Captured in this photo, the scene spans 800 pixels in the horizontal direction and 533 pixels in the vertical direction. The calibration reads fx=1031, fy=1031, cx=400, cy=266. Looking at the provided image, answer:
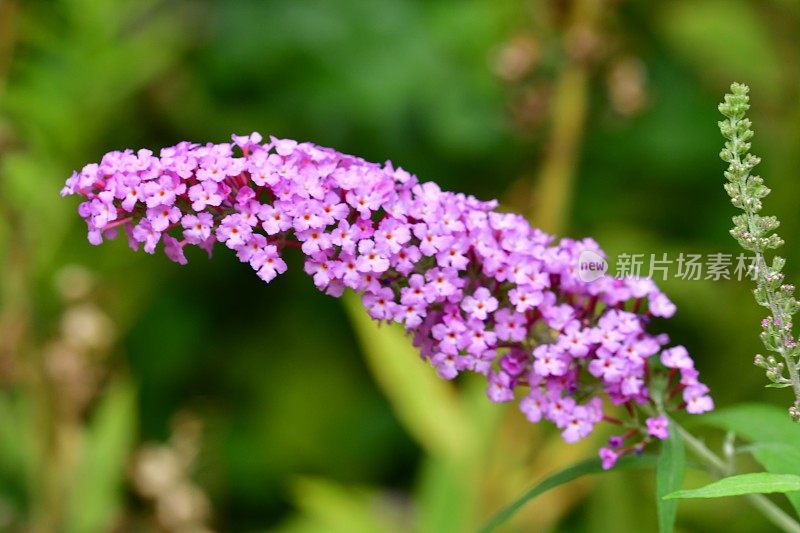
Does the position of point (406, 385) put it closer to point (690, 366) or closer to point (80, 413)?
point (80, 413)

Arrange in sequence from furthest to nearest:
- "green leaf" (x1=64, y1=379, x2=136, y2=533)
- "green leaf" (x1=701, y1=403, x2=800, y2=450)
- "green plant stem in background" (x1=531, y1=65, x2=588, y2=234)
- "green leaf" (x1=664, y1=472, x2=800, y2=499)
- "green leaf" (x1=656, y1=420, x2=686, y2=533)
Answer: "green plant stem in background" (x1=531, y1=65, x2=588, y2=234) < "green leaf" (x1=64, y1=379, x2=136, y2=533) < "green leaf" (x1=701, y1=403, x2=800, y2=450) < "green leaf" (x1=656, y1=420, x2=686, y2=533) < "green leaf" (x1=664, y1=472, x2=800, y2=499)

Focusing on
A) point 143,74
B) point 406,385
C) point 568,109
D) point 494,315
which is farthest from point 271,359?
point 494,315

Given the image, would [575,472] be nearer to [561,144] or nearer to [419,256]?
[419,256]

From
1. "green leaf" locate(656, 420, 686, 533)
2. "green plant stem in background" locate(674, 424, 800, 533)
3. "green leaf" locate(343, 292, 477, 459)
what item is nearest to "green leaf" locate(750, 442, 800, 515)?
"green plant stem in background" locate(674, 424, 800, 533)

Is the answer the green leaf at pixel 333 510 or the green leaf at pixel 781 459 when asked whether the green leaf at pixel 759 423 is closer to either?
the green leaf at pixel 781 459

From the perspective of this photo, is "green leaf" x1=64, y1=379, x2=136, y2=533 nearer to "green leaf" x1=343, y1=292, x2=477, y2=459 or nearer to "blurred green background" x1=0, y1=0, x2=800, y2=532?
"blurred green background" x1=0, y1=0, x2=800, y2=532
